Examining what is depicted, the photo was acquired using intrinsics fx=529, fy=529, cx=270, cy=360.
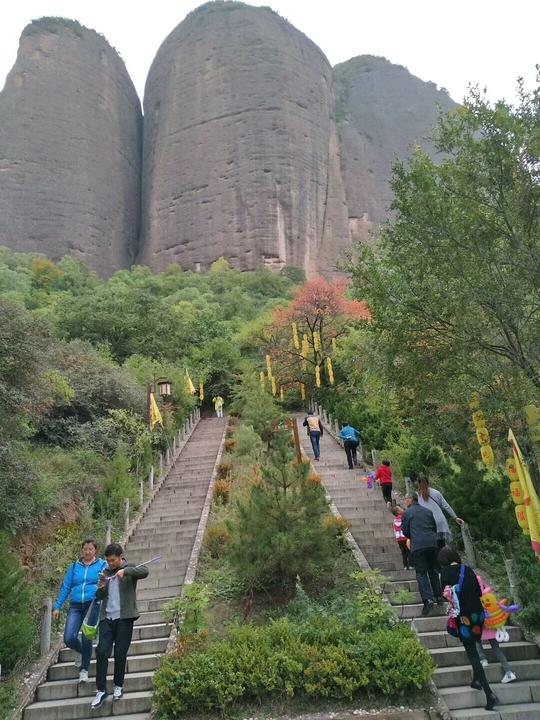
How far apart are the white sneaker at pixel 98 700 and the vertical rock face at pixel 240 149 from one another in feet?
153

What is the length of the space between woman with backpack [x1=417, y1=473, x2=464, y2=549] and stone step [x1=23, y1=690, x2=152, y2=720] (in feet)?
11.4

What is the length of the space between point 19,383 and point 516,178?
8.56 metres

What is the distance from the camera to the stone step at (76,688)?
518 centimetres

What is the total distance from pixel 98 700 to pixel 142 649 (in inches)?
44.0

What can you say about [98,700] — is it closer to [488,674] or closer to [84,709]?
[84,709]

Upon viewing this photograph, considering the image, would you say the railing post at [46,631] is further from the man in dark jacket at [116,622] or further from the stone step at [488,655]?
the stone step at [488,655]

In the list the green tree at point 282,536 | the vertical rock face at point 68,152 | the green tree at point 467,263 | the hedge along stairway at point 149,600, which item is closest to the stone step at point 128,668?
the hedge along stairway at point 149,600

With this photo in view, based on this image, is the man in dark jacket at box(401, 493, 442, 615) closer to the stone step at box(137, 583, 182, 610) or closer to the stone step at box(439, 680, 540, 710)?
the stone step at box(439, 680, 540, 710)

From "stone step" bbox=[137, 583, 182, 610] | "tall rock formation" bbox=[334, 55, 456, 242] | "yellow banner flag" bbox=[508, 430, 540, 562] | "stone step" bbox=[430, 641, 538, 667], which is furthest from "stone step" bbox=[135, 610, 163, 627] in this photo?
"tall rock formation" bbox=[334, 55, 456, 242]

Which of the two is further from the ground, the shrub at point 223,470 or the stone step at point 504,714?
the shrub at point 223,470

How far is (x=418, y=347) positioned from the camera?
7.87m

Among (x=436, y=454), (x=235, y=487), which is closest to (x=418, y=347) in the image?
(x=436, y=454)

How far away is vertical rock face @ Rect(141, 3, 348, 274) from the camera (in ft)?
172

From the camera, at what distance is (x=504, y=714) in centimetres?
439
